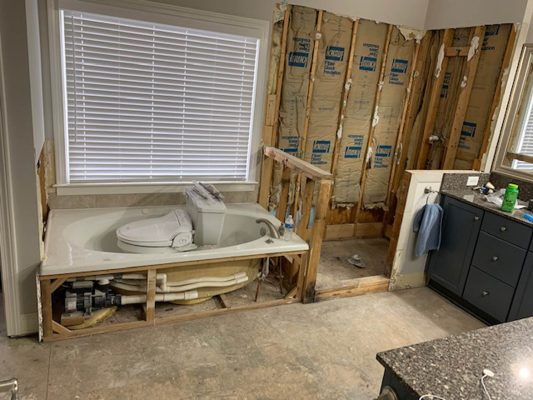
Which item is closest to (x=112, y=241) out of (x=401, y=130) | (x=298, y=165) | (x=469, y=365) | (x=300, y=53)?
(x=298, y=165)

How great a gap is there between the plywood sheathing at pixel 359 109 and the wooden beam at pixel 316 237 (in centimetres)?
127

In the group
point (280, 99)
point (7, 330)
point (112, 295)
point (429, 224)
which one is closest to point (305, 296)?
point (429, 224)

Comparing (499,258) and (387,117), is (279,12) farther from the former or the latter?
(499,258)

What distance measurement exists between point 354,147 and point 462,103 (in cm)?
107

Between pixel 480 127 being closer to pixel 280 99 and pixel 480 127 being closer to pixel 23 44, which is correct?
pixel 280 99

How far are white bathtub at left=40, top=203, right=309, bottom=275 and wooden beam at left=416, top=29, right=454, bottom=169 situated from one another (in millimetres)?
1898

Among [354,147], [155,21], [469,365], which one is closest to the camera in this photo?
[469,365]

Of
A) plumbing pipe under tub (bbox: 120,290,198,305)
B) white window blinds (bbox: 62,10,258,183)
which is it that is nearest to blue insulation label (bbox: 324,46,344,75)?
white window blinds (bbox: 62,10,258,183)

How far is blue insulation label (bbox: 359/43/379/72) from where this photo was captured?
3896 millimetres

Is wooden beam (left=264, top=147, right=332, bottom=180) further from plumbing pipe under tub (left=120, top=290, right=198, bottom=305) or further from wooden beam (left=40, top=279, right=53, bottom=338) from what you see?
wooden beam (left=40, top=279, right=53, bottom=338)

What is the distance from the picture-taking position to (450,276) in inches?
132

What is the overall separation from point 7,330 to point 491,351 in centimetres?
261

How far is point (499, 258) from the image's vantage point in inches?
116

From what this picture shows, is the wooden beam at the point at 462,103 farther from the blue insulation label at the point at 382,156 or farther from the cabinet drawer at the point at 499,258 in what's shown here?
the cabinet drawer at the point at 499,258
